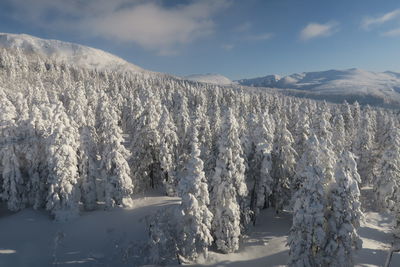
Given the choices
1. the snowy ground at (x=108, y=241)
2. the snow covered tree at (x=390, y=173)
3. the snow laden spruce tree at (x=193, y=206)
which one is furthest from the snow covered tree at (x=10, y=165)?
the snow covered tree at (x=390, y=173)

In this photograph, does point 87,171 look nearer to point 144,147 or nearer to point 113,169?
point 113,169

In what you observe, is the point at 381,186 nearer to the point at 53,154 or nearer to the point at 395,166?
the point at 395,166

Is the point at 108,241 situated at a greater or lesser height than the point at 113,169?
lesser

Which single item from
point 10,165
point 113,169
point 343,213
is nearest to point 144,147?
point 113,169

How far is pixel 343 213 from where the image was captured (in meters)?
20.1

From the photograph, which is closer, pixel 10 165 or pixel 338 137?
pixel 10 165

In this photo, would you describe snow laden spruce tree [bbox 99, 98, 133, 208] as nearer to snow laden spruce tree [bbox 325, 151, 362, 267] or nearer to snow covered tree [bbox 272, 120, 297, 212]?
snow covered tree [bbox 272, 120, 297, 212]

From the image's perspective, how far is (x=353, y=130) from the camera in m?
72.0

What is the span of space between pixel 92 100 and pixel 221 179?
56.5 meters

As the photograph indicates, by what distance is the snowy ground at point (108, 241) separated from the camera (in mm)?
27188

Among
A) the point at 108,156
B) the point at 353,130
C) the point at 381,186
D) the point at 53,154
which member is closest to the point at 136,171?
the point at 108,156

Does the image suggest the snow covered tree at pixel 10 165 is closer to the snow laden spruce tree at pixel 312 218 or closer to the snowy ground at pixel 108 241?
the snowy ground at pixel 108 241

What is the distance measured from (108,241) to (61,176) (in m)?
8.84

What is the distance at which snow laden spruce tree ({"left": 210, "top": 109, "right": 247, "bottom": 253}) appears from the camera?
2655cm
